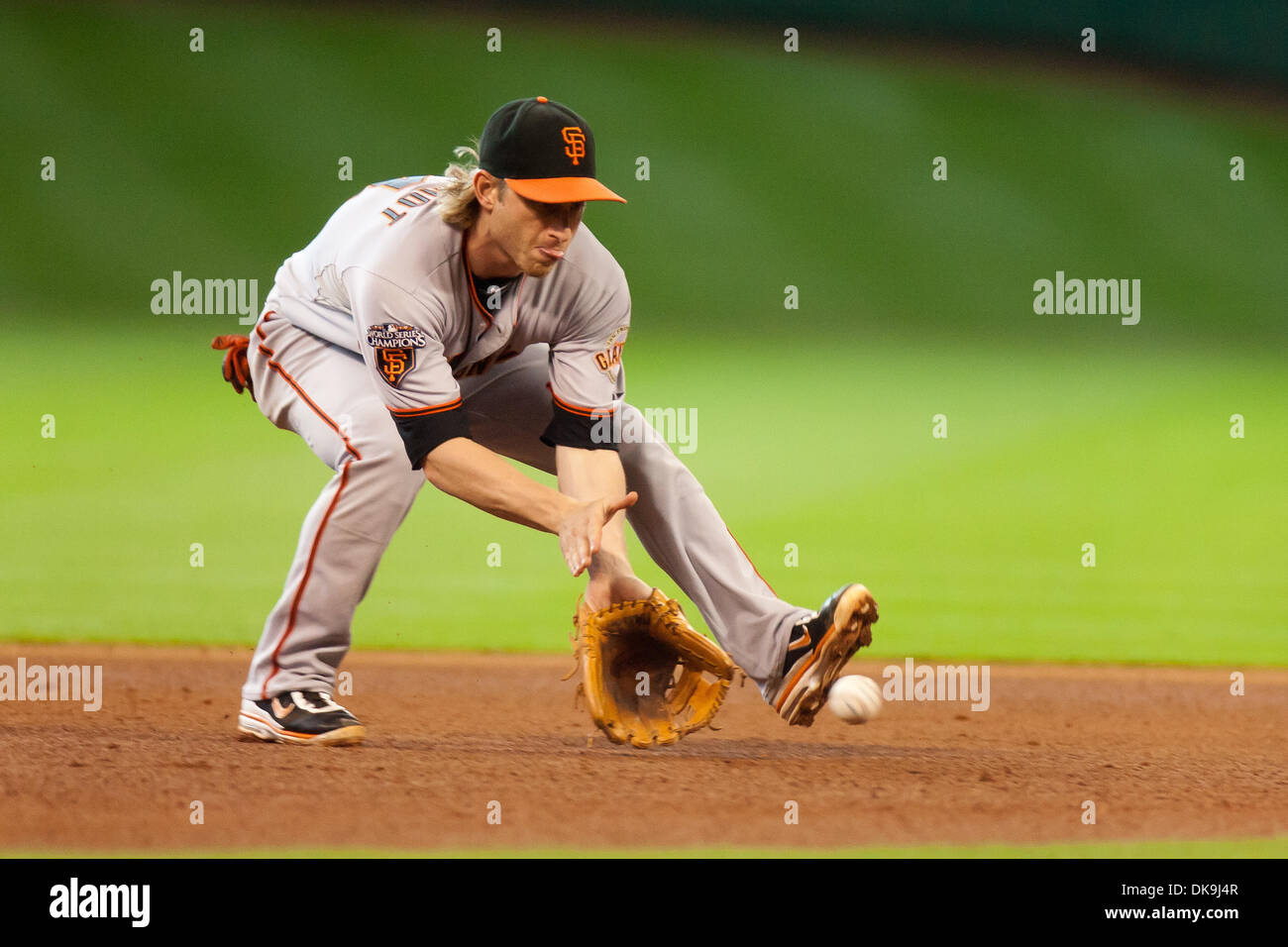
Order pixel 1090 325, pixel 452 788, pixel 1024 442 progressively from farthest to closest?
pixel 1090 325, pixel 1024 442, pixel 452 788

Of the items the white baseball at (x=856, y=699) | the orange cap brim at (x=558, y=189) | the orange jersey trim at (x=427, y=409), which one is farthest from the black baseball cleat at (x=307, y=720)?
the orange cap brim at (x=558, y=189)

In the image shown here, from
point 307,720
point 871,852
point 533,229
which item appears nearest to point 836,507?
point 307,720

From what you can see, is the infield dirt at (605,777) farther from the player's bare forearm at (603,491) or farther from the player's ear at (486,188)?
the player's ear at (486,188)

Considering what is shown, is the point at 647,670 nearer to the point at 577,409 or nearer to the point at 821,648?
the point at 821,648

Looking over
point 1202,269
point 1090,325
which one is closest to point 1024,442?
point 1090,325

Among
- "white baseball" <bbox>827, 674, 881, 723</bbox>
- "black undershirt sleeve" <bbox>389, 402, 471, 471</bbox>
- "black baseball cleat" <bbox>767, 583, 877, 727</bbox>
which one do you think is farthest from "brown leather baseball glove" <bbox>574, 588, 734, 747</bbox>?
"black undershirt sleeve" <bbox>389, 402, 471, 471</bbox>

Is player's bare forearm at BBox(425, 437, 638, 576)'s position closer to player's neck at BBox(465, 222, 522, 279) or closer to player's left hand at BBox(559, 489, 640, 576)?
player's left hand at BBox(559, 489, 640, 576)

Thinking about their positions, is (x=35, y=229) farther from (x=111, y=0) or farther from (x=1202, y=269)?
(x=1202, y=269)
